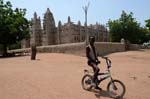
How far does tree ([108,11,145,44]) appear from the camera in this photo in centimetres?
5775

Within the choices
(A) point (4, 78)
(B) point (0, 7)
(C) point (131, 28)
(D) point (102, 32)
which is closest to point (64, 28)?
(C) point (131, 28)

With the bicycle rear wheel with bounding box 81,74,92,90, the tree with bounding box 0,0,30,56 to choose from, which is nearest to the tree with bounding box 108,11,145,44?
the tree with bounding box 0,0,30,56

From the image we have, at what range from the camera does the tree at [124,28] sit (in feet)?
189

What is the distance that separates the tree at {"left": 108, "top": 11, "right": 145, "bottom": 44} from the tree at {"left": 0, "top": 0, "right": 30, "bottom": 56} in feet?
78.5

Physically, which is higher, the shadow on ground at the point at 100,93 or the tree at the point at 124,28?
the tree at the point at 124,28

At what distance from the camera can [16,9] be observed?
1483 inches

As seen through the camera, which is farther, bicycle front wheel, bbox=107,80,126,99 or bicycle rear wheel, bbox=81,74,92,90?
bicycle rear wheel, bbox=81,74,92,90

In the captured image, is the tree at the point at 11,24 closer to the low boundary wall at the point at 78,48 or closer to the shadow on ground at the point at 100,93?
the low boundary wall at the point at 78,48

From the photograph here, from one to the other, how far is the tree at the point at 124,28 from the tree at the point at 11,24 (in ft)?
78.5

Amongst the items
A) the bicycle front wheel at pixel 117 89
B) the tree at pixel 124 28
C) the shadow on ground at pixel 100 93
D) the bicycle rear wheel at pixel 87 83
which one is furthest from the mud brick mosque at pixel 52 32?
the bicycle front wheel at pixel 117 89

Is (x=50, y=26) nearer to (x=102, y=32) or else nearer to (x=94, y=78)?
(x=102, y=32)

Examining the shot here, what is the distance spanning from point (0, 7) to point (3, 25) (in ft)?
9.35

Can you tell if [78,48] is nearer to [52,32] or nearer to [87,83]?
[87,83]

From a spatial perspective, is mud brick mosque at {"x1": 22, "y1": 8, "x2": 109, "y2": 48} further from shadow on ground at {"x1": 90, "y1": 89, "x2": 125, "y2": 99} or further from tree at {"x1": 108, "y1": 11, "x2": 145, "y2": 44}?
shadow on ground at {"x1": 90, "y1": 89, "x2": 125, "y2": 99}
